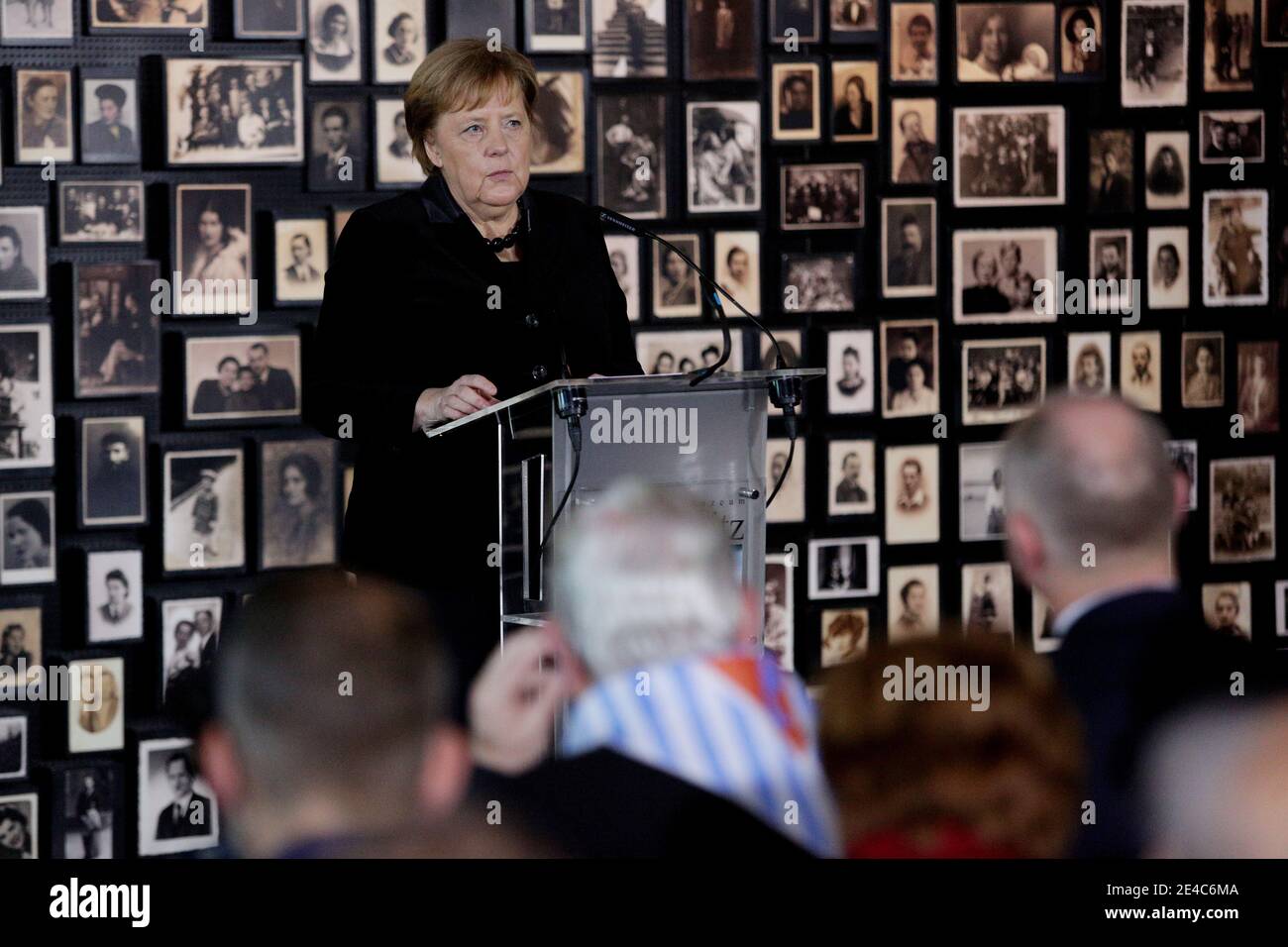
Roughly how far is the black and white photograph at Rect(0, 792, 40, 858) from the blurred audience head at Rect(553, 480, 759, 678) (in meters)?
3.39

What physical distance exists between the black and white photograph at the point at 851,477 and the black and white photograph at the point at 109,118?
2240 millimetres

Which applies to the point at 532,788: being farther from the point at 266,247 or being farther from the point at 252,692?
the point at 266,247

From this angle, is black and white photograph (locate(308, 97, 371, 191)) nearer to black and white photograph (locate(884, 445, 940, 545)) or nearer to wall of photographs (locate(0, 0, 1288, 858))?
wall of photographs (locate(0, 0, 1288, 858))

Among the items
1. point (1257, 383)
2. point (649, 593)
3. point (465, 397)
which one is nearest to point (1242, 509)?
point (1257, 383)

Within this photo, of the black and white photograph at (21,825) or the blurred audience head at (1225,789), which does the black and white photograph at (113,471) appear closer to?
the black and white photograph at (21,825)

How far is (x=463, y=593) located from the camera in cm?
377

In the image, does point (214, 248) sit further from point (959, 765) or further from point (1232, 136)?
point (959, 765)

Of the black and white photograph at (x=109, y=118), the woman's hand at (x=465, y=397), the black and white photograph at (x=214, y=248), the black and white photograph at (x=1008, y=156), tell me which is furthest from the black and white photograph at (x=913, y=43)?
the woman's hand at (x=465, y=397)

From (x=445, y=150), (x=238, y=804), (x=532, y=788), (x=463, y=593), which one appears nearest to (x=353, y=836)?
A: (x=238, y=804)

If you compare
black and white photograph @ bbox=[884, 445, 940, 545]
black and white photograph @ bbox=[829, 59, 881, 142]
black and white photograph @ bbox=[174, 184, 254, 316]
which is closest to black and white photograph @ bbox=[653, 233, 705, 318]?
black and white photograph @ bbox=[829, 59, 881, 142]

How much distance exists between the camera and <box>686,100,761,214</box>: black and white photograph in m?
5.40

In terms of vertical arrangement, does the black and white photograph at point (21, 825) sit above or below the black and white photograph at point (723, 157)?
below

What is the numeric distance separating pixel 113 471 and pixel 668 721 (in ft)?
11.1

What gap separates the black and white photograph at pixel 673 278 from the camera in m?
5.42
